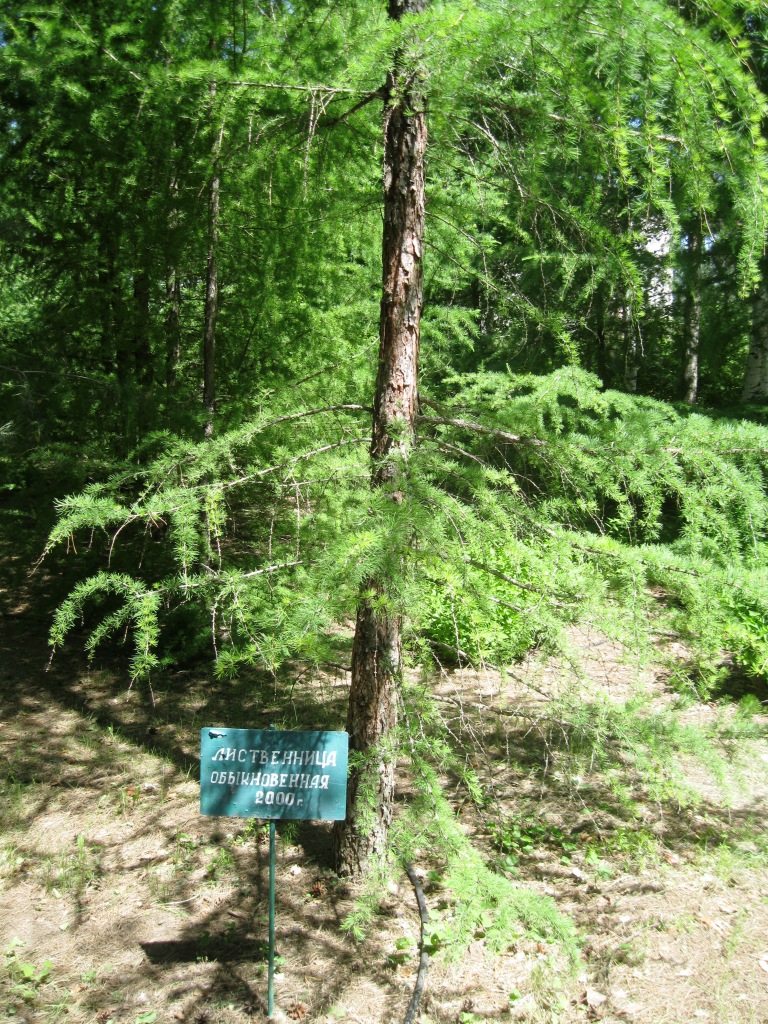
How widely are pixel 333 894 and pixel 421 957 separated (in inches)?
30.9

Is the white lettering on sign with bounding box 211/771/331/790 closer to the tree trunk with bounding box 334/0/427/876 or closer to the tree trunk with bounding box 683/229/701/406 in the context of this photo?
the tree trunk with bounding box 334/0/427/876

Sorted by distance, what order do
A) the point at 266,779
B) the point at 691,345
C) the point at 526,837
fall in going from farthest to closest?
the point at 691,345 → the point at 526,837 → the point at 266,779

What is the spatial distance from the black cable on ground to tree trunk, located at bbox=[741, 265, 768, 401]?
293 inches

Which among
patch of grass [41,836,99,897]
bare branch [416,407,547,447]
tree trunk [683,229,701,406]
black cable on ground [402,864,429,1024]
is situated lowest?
patch of grass [41,836,99,897]

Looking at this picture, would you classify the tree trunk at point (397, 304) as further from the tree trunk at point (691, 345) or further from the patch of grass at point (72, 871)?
the tree trunk at point (691, 345)

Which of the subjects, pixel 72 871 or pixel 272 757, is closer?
pixel 272 757

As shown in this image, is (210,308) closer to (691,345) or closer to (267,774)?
(267,774)

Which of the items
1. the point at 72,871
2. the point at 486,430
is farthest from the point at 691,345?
the point at 72,871

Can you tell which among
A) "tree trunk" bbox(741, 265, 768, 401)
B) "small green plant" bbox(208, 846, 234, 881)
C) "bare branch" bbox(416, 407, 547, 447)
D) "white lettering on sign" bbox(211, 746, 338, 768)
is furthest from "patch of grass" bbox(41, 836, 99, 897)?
"tree trunk" bbox(741, 265, 768, 401)

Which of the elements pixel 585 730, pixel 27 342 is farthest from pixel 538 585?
pixel 27 342

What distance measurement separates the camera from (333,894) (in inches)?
152

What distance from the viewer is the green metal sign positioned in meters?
3.15

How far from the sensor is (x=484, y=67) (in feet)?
8.81

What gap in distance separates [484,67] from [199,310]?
4126 mm
